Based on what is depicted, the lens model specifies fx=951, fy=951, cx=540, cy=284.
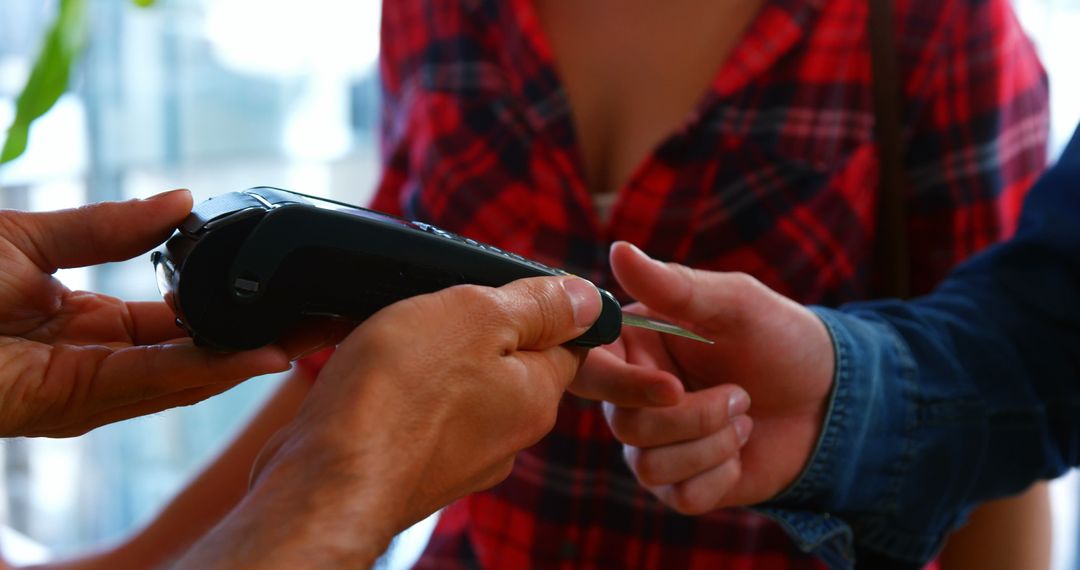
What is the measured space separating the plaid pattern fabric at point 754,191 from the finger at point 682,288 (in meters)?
0.16

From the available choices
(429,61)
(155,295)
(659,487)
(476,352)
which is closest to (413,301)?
(476,352)

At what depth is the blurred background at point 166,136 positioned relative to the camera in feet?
5.47

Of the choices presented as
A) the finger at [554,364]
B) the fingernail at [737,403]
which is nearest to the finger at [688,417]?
the fingernail at [737,403]

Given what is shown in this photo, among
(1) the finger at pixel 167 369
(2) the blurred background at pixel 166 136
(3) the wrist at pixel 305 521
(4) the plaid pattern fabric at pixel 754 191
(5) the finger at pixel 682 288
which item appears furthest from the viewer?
(2) the blurred background at pixel 166 136

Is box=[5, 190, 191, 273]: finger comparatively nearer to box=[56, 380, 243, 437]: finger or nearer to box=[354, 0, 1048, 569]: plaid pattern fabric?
box=[56, 380, 243, 437]: finger

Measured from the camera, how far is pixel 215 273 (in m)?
0.38

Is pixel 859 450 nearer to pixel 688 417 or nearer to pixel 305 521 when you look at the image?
pixel 688 417

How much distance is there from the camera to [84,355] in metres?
0.44

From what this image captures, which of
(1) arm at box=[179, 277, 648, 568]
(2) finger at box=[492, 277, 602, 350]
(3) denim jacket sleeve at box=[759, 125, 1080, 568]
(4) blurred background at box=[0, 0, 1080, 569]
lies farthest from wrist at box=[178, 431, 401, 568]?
(4) blurred background at box=[0, 0, 1080, 569]

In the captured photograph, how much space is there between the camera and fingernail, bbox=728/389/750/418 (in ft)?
1.90

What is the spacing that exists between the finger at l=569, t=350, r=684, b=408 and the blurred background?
45.6 inches

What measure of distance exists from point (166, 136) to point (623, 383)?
1.47m

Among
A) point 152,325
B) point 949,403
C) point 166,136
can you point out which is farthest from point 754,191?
point 166,136

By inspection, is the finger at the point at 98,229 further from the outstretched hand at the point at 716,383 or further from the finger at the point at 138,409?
the outstretched hand at the point at 716,383
